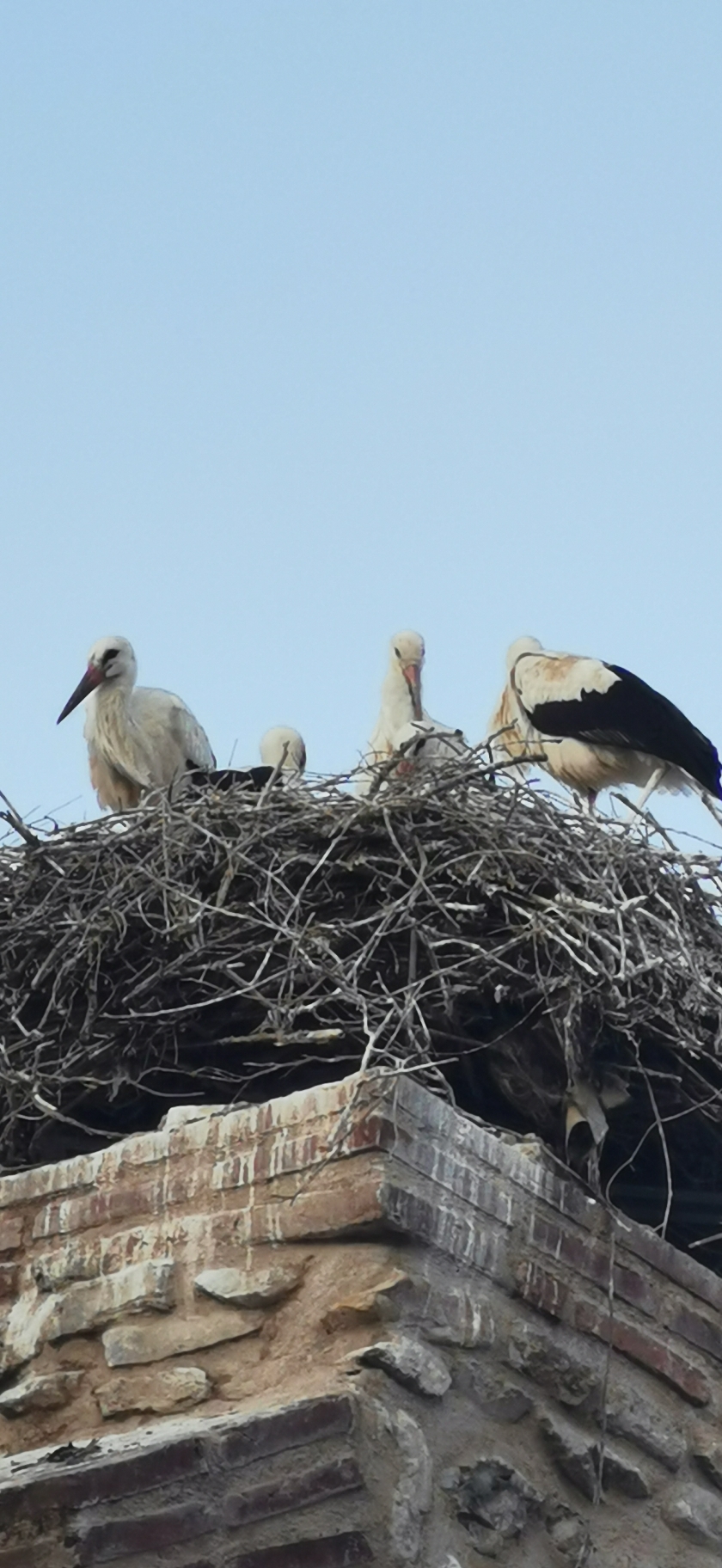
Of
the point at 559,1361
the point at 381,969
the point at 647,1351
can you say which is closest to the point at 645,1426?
the point at 647,1351

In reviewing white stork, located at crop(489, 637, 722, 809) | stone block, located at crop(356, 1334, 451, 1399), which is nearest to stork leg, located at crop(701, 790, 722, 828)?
white stork, located at crop(489, 637, 722, 809)

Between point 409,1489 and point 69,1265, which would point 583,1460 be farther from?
point 69,1265

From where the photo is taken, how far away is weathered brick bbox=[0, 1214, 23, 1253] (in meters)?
4.05

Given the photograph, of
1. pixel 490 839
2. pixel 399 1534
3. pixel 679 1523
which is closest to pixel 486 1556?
pixel 399 1534

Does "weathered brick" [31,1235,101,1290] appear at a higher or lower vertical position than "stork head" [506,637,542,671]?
lower

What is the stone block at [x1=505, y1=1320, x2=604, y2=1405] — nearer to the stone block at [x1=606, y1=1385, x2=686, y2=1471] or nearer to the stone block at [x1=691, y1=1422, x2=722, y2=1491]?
the stone block at [x1=606, y1=1385, x2=686, y2=1471]

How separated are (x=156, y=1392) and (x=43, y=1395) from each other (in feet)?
0.73

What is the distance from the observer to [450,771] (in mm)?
4926

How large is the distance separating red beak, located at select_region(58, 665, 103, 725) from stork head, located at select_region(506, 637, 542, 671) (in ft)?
4.57

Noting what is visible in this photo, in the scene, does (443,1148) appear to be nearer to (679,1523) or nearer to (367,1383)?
(367,1383)

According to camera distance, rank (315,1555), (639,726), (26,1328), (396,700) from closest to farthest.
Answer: (315,1555)
(26,1328)
(639,726)
(396,700)

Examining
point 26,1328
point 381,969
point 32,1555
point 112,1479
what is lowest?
point 32,1555

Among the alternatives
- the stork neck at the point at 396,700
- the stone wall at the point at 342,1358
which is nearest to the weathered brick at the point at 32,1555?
the stone wall at the point at 342,1358

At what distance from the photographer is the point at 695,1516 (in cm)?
393
